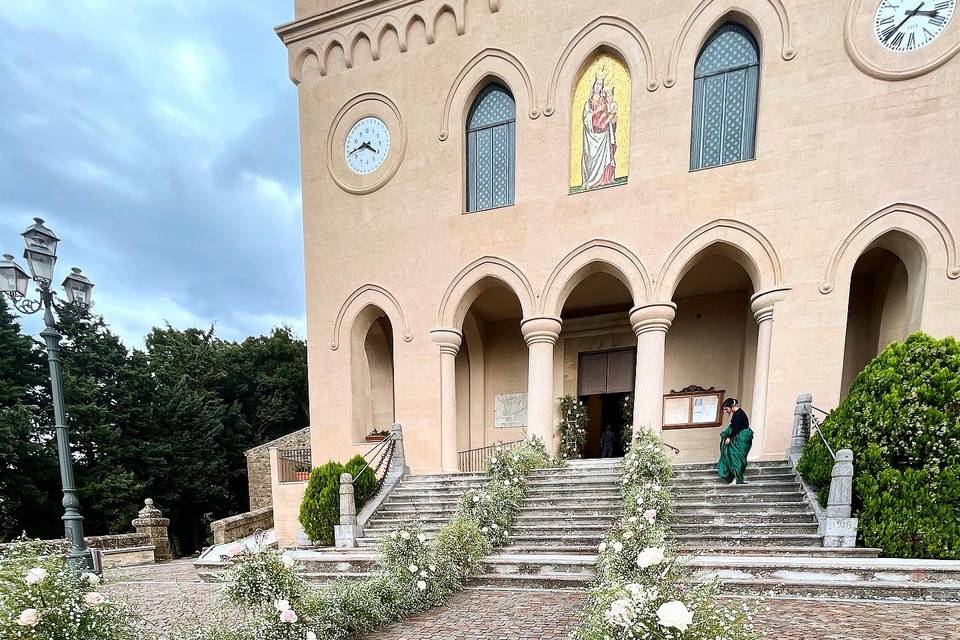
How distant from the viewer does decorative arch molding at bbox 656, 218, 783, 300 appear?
794 cm

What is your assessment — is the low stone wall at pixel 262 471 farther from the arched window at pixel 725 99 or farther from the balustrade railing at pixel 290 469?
the arched window at pixel 725 99

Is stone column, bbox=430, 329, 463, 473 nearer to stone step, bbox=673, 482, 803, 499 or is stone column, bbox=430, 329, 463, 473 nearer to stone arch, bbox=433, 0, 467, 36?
stone step, bbox=673, 482, 803, 499

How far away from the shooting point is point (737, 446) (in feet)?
22.0

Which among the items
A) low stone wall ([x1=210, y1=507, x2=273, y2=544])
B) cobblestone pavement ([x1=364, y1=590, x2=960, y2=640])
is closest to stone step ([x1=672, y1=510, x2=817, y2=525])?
cobblestone pavement ([x1=364, y1=590, x2=960, y2=640])

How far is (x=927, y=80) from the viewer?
23.5ft

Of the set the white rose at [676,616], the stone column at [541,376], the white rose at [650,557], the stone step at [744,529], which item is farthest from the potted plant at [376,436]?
the white rose at [676,616]

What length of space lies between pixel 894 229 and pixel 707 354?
4427 mm

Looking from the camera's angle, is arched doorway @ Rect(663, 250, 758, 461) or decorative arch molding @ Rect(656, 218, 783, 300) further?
arched doorway @ Rect(663, 250, 758, 461)

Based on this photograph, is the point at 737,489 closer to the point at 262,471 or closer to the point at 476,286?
the point at 476,286

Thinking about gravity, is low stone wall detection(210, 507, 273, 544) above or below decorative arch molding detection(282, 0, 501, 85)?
below

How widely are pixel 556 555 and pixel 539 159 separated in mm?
7882

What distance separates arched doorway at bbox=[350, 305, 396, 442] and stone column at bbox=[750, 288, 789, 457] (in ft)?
26.5

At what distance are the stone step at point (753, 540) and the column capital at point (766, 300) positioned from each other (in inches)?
161

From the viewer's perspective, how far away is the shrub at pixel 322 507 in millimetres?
7727
